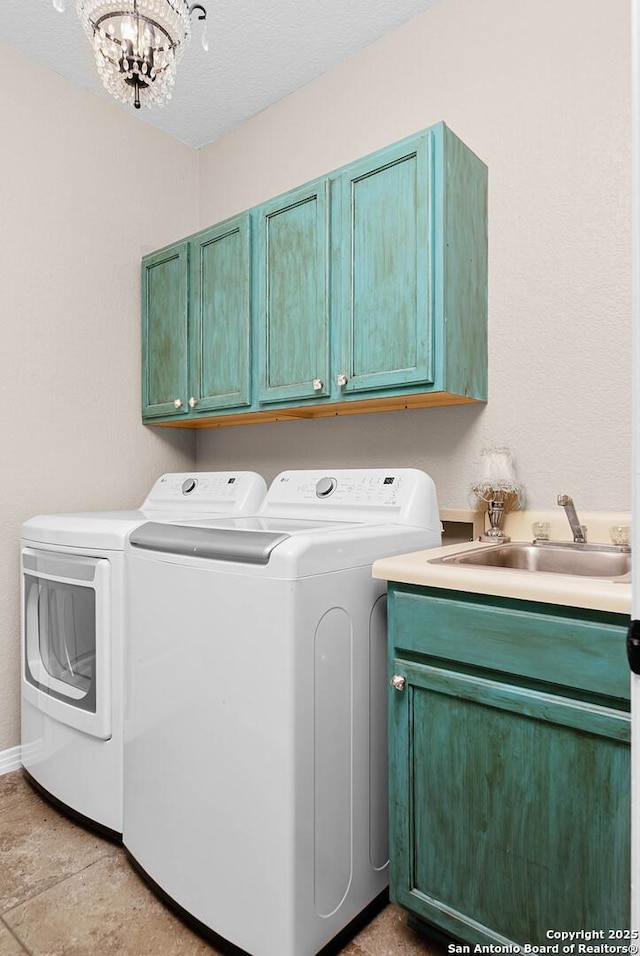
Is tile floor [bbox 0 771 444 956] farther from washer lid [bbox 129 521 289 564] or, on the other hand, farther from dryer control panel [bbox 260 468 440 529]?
dryer control panel [bbox 260 468 440 529]

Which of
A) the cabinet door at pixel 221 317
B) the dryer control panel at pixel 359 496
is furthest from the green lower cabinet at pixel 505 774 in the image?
the cabinet door at pixel 221 317

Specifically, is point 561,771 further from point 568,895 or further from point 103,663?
point 103,663

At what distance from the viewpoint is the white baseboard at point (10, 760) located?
2188 mm

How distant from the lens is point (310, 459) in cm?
244

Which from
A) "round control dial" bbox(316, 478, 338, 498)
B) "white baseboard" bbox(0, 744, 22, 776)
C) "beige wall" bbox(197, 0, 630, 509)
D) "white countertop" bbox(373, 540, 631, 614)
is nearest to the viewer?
"white countertop" bbox(373, 540, 631, 614)

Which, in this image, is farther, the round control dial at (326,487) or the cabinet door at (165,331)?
the cabinet door at (165,331)

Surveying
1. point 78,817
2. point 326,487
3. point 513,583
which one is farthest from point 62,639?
point 513,583

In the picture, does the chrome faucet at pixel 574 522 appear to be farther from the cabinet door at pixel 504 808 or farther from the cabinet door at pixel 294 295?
the cabinet door at pixel 294 295

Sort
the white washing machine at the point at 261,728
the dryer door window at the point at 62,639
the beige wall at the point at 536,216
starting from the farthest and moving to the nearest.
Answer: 1. the dryer door window at the point at 62,639
2. the beige wall at the point at 536,216
3. the white washing machine at the point at 261,728

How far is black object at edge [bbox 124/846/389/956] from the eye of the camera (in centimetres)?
131

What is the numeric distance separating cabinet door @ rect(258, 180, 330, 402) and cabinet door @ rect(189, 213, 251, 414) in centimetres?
8

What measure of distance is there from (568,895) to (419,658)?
494 millimetres

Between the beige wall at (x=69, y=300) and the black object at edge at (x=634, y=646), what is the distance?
7.18 ft

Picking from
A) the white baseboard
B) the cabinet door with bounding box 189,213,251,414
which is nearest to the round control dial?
the cabinet door with bounding box 189,213,251,414
